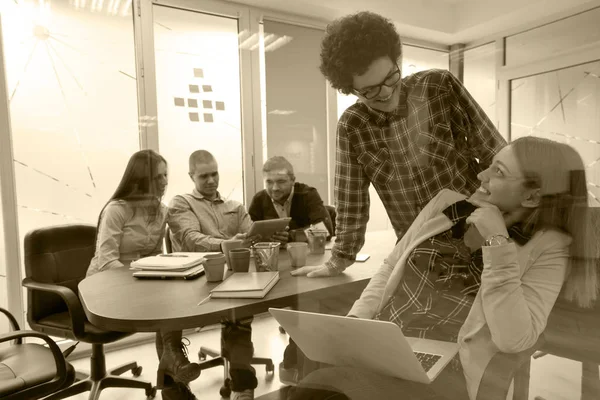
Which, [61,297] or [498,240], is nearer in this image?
[498,240]

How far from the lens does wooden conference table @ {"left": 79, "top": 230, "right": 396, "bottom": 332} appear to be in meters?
1.04

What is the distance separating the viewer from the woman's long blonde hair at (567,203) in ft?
1.78

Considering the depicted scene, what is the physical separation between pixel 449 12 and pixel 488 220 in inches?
13.3

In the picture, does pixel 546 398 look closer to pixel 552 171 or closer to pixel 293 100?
pixel 552 171

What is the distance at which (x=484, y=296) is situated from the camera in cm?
71

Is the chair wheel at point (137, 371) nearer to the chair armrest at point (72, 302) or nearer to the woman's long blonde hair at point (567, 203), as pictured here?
the chair armrest at point (72, 302)

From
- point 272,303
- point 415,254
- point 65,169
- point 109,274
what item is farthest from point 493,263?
point 65,169

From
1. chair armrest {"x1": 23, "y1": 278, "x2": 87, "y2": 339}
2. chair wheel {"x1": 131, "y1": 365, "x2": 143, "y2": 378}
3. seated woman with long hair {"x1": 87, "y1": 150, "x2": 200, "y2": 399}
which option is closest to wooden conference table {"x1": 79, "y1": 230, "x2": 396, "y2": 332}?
chair armrest {"x1": 23, "y1": 278, "x2": 87, "y2": 339}

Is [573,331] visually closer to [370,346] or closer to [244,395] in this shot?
[370,346]

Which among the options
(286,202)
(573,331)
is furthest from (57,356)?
(573,331)

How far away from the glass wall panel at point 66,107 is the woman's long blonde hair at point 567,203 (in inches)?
84.1

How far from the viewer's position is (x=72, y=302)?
1850 mm

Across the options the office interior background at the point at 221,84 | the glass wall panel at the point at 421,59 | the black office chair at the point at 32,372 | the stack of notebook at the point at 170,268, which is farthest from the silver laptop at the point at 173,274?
the glass wall panel at the point at 421,59

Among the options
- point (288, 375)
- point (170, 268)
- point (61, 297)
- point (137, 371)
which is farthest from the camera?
point (137, 371)
